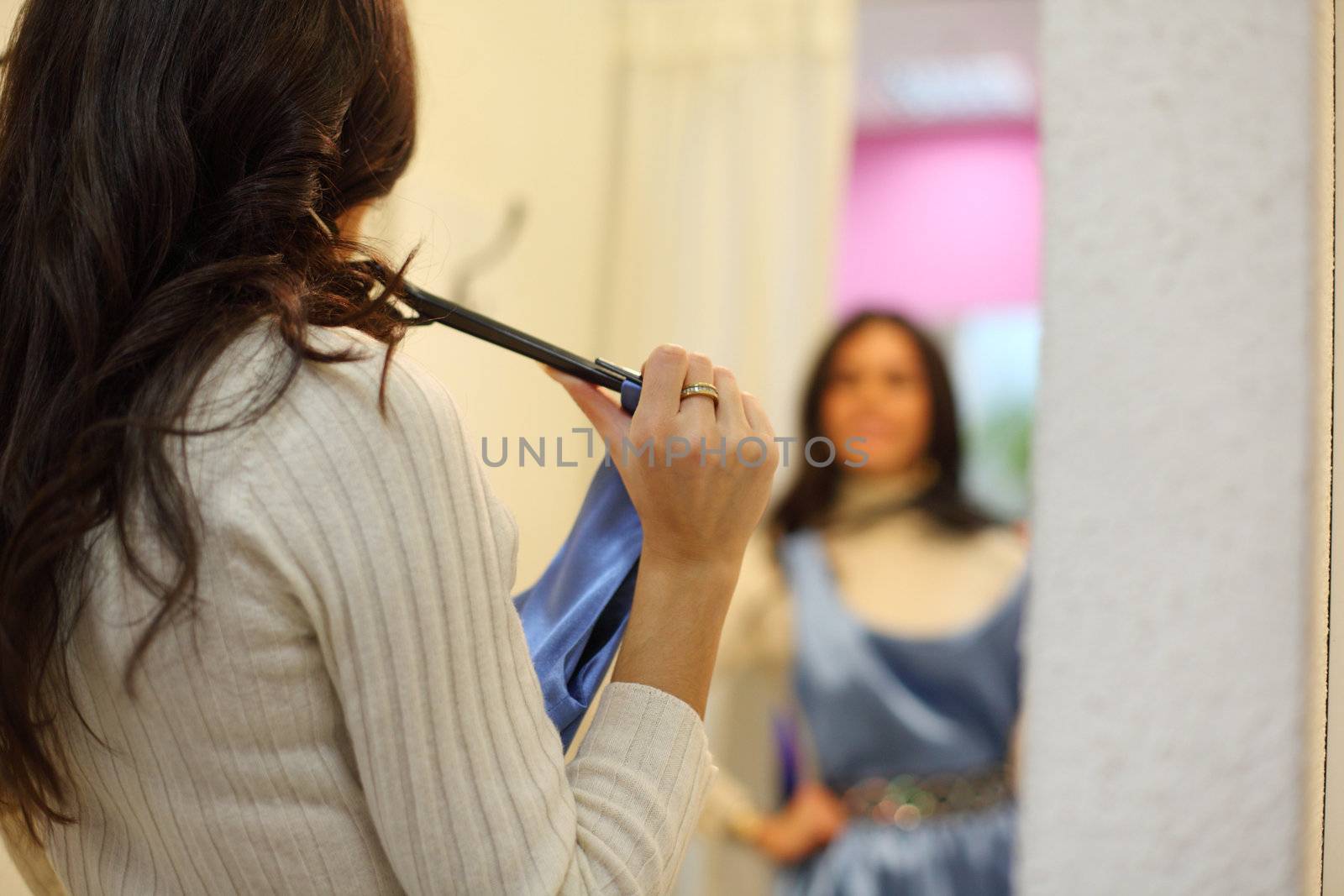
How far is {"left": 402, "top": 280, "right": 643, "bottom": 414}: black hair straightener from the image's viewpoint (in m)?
0.53

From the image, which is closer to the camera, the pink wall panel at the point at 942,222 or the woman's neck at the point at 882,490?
the woman's neck at the point at 882,490

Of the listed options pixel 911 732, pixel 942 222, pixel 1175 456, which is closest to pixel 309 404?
pixel 1175 456

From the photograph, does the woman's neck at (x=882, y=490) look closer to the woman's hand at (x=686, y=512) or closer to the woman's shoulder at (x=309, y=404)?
the woman's hand at (x=686, y=512)

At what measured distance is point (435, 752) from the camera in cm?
40

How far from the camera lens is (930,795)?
1489mm

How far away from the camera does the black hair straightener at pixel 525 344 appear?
0.53 metres

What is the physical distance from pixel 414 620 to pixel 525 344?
0.18 meters

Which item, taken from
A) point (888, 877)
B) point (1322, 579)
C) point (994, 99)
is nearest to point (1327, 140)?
point (1322, 579)

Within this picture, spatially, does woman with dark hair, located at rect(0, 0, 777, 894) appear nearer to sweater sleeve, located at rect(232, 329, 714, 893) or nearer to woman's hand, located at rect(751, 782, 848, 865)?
sweater sleeve, located at rect(232, 329, 714, 893)

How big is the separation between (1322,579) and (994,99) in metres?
2.99

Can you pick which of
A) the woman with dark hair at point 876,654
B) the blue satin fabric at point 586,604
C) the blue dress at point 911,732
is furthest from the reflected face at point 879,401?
the blue satin fabric at point 586,604

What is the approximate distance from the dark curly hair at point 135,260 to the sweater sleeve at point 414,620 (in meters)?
0.03

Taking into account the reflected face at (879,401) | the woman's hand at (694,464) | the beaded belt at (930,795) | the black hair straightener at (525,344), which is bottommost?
the beaded belt at (930,795)

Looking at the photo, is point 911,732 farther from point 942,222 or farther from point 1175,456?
point 942,222
